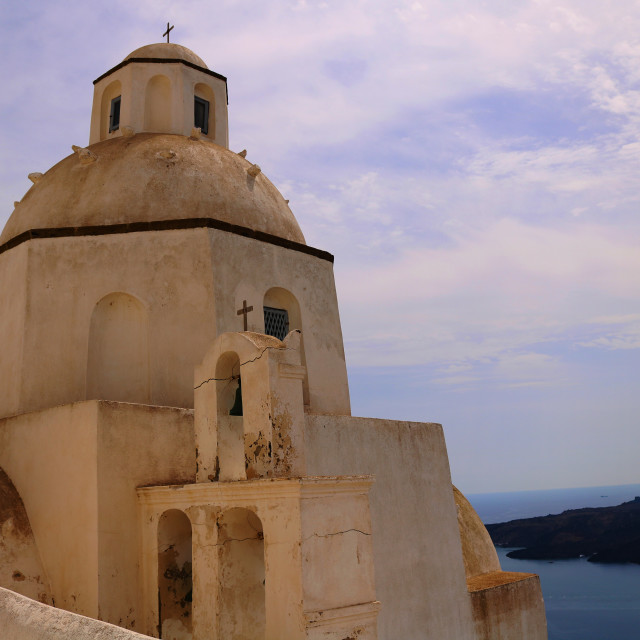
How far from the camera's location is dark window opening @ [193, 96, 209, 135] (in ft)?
37.8

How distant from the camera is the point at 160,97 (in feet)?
37.0

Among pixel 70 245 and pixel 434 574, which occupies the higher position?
pixel 70 245

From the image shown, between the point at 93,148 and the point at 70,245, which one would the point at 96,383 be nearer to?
the point at 70,245

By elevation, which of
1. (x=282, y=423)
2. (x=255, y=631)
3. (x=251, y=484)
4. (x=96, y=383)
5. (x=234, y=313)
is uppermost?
(x=234, y=313)

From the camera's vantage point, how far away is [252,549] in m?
6.21

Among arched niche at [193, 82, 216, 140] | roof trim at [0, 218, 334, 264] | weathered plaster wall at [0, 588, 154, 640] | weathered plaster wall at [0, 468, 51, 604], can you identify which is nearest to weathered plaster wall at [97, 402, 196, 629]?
weathered plaster wall at [0, 468, 51, 604]

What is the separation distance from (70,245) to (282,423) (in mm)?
4376

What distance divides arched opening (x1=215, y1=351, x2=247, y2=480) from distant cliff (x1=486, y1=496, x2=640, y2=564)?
5909 cm

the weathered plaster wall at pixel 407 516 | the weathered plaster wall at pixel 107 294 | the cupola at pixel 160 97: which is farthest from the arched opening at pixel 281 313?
the cupola at pixel 160 97

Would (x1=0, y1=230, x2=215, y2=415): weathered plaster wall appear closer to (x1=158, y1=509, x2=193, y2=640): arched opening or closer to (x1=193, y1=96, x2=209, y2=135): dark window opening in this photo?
(x1=158, y1=509, x2=193, y2=640): arched opening

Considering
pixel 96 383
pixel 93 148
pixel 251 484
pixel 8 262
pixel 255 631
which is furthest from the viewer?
pixel 93 148

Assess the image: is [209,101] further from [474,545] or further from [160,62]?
[474,545]

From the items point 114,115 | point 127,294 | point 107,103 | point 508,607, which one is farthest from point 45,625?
point 107,103

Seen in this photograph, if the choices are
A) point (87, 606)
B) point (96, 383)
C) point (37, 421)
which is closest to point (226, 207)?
point (96, 383)
